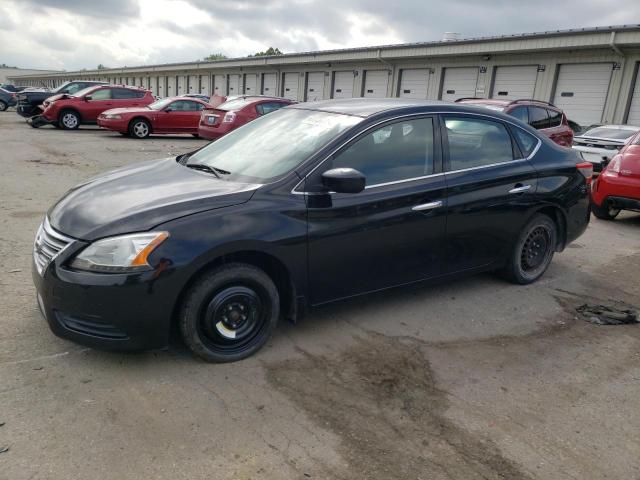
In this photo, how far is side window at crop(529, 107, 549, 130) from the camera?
35.9ft

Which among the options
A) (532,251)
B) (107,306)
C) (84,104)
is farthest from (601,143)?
(84,104)

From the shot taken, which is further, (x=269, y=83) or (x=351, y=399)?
(x=269, y=83)

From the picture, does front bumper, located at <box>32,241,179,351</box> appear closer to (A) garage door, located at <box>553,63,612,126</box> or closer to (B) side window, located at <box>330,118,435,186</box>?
(B) side window, located at <box>330,118,435,186</box>

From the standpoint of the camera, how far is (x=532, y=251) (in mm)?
5090

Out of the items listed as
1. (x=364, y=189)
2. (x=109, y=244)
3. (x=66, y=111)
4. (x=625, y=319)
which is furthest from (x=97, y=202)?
(x=66, y=111)

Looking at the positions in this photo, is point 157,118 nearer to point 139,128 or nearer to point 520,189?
point 139,128

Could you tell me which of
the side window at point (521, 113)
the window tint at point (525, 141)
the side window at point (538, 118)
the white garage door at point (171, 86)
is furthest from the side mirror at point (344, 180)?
the white garage door at point (171, 86)

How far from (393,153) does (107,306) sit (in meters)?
2.27

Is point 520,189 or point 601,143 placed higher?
point 601,143


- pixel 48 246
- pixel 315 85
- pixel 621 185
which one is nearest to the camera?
pixel 48 246

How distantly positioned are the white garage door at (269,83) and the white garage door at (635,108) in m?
22.1

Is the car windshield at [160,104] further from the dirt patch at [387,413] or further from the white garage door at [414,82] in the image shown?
the dirt patch at [387,413]

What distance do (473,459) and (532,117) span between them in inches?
388

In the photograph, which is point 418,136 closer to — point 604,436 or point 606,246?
point 604,436
